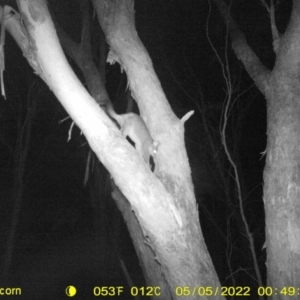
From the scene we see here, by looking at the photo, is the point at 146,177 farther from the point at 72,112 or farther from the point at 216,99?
the point at 216,99

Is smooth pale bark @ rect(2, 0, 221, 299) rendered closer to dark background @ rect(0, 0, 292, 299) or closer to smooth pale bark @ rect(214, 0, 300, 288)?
smooth pale bark @ rect(214, 0, 300, 288)

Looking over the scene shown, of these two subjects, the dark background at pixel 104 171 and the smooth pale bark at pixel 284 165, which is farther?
the dark background at pixel 104 171

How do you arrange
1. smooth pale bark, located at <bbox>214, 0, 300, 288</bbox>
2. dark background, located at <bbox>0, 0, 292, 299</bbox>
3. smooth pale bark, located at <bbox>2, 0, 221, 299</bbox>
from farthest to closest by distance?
dark background, located at <bbox>0, 0, 292, 299</bbox> → smooth pale bark, located at <bbox>214, 0, 300, 288</bbox> → smooth pale bark, located at <bbox>2, 0, 221, 299</bbox>

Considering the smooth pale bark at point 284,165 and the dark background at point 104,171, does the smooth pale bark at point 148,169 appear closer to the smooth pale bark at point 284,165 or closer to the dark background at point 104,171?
the smooth pale bark at point 284,165

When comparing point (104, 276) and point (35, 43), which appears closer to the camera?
point (35, 43)

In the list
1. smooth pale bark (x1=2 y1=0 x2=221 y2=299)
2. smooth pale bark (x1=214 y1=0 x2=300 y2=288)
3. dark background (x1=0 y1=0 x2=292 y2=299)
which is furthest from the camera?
dark background (x1=0 y1=0 x2=292 y2=299)

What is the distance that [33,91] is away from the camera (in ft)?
35.0

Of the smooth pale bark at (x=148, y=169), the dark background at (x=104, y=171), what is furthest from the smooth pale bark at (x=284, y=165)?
the dark background at (x=104, y=171)

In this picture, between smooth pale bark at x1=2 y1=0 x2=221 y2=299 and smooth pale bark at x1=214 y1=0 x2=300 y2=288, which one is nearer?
smooth pale bark at x1=2 y1=0 x2=221 y2=299

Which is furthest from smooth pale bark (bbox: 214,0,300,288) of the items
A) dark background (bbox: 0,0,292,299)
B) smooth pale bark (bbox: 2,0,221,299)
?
dark background (bbox: 0,0,292,299)

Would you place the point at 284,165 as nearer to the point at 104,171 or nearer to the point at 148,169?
the point at 148,169

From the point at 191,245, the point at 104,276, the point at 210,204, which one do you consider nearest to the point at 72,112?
the point at 191,245

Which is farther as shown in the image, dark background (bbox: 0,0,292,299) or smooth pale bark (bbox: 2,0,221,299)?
dark background (bbox: 0,0,292,299)

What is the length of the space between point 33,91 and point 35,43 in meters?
8.40
